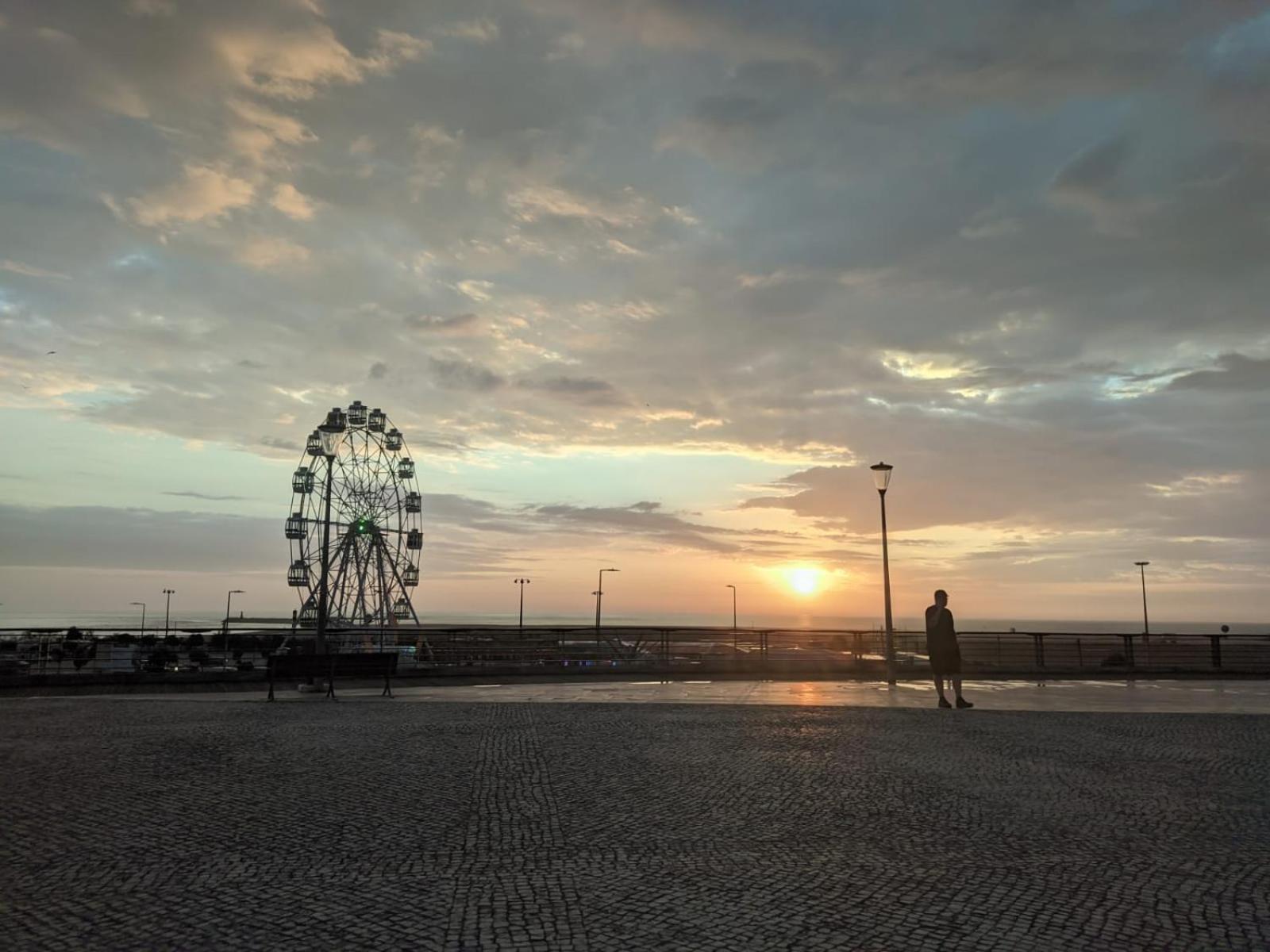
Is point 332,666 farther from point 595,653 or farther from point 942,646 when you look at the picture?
point 595,653

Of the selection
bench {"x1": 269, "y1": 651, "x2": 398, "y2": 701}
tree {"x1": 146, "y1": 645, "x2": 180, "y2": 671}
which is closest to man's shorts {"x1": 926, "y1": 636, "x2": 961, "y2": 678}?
bench {"x1": 269, "y1": 651, "x2": 398, "y2": 701}

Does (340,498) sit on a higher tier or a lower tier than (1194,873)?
higher

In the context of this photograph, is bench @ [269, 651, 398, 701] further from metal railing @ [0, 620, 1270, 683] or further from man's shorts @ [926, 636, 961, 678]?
man's shorts @ [926, 636, 961, 678]

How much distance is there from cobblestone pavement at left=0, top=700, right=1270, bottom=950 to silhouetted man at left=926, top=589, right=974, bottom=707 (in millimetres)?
3241

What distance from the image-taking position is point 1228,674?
2469 centimetres

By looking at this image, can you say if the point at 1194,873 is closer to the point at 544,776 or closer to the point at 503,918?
the point at 503,918

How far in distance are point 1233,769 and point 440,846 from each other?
827 cm

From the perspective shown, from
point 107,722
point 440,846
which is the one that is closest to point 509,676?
point 107,722

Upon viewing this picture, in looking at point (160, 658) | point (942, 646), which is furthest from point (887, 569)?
point (160, 658)

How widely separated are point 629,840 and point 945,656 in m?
10.1

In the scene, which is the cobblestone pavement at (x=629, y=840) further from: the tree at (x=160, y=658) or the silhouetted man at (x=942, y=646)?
the tree at (x=160, y=658)

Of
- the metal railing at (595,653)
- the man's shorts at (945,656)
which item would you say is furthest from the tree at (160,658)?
the man's shorts at (945,656)

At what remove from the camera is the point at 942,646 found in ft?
49.6

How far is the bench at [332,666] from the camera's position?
17.3m
